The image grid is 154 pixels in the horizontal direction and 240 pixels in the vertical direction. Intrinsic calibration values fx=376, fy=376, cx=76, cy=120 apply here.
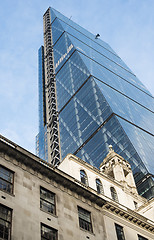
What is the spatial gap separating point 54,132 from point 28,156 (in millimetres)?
111731

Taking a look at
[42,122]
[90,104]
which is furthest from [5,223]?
[42,122]

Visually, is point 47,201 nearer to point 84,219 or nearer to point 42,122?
point 84,219

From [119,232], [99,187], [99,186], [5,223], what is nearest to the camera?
[5,223]

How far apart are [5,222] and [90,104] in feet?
331

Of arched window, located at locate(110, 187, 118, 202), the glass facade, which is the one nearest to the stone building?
arched window, located at locate(110, 187, 118, 202)

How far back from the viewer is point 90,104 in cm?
12169

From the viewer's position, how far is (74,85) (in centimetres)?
13700

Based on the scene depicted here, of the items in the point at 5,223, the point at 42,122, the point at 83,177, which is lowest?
the point at 5,223

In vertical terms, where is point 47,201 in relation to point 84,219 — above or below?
above

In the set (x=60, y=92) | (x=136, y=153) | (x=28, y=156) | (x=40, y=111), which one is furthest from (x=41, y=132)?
(x=28, y=156)

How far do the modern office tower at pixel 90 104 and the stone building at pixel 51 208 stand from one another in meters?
54.0

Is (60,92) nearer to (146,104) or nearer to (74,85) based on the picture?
(74,85)

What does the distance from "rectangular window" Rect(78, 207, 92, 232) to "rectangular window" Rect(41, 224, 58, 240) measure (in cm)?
311

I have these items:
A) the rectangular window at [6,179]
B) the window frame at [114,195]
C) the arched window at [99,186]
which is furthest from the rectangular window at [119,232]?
the rectangular window at [6,179]
